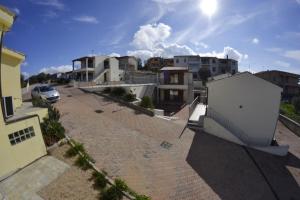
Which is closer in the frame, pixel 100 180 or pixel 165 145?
pixel 100 180

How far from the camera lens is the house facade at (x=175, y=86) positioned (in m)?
38.1

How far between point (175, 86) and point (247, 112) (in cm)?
1931

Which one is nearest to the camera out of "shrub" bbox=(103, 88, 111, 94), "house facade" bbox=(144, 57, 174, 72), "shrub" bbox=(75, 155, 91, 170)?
"shrub" bbox=(75, 155, 91, 170)

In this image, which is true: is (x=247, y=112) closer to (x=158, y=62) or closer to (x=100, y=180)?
(x=100, y=180)

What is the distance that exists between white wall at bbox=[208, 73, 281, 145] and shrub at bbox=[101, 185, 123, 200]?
46.2 feet

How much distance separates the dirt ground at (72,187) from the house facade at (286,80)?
5244 centimetres

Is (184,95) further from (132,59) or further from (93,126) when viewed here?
(132,59)

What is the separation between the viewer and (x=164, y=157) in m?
14.2

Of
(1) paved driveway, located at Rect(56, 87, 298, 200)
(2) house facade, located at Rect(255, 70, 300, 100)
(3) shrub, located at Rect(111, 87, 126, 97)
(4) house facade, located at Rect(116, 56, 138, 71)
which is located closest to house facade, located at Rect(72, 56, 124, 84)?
(4) house facade, located at Rect(116, 56, 138, 71)

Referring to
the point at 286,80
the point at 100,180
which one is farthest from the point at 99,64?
the point at 286,80

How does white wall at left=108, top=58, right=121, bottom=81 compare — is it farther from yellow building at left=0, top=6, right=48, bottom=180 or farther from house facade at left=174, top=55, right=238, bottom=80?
yellow building at left=0, top=6, right=48, bottom=180

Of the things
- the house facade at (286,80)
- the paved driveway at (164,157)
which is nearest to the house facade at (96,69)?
the paved driveway at (164,157)

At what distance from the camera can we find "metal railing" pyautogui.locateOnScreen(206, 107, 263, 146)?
19.9 meters

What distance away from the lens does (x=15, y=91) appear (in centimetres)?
1587
